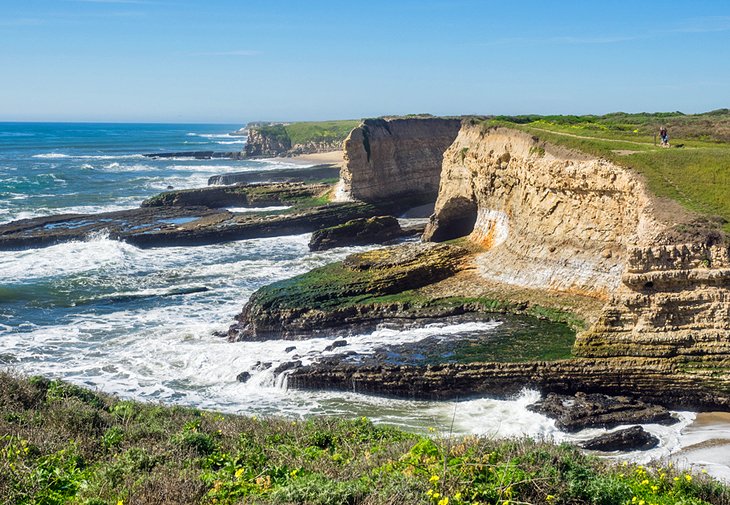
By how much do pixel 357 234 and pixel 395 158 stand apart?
12000 mm

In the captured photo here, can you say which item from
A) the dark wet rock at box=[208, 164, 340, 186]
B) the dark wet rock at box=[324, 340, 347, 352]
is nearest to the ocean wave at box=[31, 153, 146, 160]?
the dark wet rock at box=[208, 164, 340, 186]

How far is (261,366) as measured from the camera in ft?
65.3

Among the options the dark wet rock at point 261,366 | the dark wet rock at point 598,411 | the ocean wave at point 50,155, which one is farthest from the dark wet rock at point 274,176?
the dark wet rock at point 598,411

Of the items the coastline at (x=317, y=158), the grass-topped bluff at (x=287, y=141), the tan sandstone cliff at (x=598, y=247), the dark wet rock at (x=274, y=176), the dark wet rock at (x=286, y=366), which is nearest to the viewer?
the tan sandstone cliff at (x=598, y=247)

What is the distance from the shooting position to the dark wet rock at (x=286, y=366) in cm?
1939

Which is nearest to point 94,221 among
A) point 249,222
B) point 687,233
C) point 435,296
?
point 249,222

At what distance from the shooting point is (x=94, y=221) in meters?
44.1

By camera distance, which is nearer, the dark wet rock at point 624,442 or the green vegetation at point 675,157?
the dark wet rock at point 624,442

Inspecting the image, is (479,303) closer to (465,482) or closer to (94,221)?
(465,482)

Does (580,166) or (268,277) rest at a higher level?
(580,166)

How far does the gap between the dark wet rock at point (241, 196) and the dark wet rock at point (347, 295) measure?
81.8 ft

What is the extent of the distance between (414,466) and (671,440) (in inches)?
351

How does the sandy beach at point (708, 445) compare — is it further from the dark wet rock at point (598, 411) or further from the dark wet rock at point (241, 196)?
the dark wet rock at point (241, 196)

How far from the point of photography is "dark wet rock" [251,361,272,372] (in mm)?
19797
